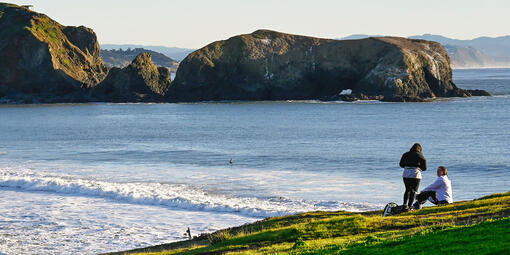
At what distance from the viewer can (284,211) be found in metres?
28.2

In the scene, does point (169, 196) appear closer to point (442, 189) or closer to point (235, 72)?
point (442, 189)

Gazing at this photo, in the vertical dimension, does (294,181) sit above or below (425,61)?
below

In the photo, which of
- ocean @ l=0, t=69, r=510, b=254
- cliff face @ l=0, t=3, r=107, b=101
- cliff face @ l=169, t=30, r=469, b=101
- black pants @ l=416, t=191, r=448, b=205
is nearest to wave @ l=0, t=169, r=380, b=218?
ocean @ l=0, t=69, r=510, b=254

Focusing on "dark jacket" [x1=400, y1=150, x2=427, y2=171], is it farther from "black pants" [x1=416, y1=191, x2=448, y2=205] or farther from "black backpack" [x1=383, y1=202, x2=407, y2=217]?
"black pants" [x1=416, y1=191, x2=448, y2=205]

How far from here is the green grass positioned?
12977 mm

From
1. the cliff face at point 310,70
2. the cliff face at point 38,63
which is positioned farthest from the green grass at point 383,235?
the cliff face at point 38,63

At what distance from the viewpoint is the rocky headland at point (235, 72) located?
448 feet

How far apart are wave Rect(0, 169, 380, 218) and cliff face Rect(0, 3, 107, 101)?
107 meters

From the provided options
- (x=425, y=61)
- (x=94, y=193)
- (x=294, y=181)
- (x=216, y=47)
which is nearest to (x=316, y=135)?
(x=294, y=181)

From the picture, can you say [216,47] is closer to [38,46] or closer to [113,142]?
[38,46]

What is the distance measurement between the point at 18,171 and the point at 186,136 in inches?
1159

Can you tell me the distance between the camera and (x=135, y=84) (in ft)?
461

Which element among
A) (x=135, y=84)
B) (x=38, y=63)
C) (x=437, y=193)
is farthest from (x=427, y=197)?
(x=38, y=63)

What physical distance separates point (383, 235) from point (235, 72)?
129 meters
